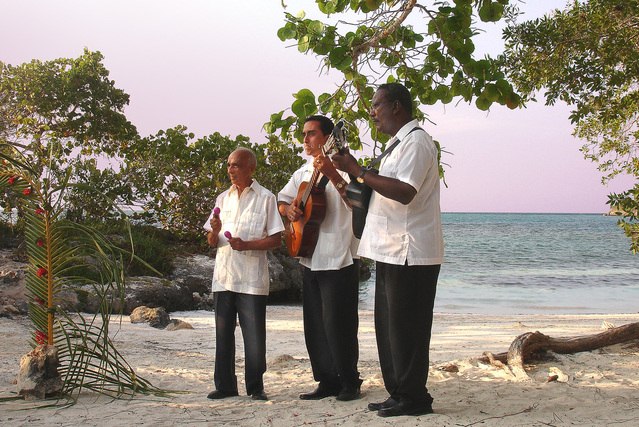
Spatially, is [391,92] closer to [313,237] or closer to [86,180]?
[313,237]

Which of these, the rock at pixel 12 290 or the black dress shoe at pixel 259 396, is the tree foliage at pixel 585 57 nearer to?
the black dress shoe at pixel 259 396

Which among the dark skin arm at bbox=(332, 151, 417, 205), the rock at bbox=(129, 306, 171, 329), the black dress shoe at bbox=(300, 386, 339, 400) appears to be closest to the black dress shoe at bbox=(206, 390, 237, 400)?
the black dress shoe at bbox=(300, 386, 339, 400)

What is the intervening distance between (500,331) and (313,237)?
589 cm

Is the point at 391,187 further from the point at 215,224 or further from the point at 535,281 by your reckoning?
A: the point at 535,281

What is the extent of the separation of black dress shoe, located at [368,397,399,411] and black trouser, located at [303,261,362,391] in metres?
0.41

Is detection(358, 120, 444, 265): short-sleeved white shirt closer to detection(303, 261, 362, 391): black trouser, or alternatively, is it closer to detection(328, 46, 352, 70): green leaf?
detection(303, 261, 362, 391): black trouser

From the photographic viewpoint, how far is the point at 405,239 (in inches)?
163

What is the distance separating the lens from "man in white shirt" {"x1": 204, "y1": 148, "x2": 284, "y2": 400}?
16.6 ft

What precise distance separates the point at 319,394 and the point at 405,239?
4.98 ft

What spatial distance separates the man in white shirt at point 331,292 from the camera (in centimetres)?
479

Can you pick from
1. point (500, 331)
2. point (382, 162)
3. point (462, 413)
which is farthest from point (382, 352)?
point (500, 331)

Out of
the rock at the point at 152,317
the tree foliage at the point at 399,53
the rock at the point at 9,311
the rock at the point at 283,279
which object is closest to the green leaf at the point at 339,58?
the tree foliage at the point at 399,53

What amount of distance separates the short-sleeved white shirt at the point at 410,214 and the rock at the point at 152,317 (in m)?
6.02

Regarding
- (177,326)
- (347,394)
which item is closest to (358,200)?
(347,394)
